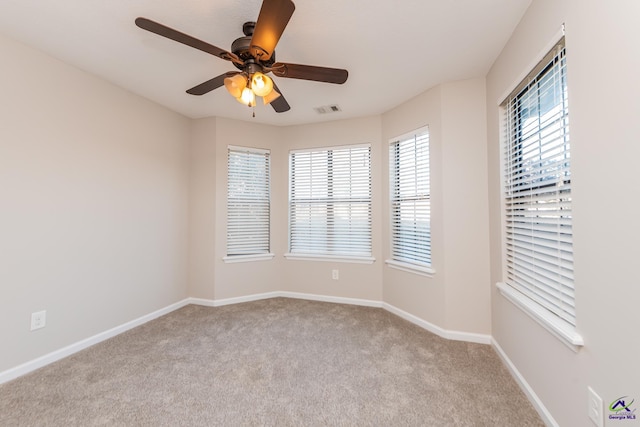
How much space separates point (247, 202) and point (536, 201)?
121 inches

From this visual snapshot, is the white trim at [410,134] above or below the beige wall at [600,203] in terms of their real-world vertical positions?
above

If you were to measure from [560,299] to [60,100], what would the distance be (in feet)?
12.3

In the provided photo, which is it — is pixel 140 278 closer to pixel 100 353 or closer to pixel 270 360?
pixel 100 353

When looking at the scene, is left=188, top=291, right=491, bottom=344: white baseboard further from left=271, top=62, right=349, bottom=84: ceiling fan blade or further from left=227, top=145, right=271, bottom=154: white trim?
left=271, top=62, right=349, bottom=84: ceiling fan blade

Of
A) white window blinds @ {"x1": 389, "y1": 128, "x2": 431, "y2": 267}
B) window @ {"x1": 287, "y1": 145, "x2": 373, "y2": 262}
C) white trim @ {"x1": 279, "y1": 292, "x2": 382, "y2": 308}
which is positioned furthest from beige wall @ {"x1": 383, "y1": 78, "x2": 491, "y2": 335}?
window @ {"x1": 287, "y1": 145, "x2": 373, "y2": 262}

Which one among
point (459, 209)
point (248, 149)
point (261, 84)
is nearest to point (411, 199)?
point (459, 209)

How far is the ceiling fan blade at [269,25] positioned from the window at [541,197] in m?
1.43

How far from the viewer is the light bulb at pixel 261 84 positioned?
1639mm

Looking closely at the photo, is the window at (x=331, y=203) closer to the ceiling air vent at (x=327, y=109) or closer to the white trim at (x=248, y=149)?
the white trim at (x=248, y=149)

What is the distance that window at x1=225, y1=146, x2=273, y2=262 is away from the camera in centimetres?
368

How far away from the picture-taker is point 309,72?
1.81 m

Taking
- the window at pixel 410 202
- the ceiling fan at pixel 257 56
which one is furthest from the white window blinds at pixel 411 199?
the ceiling fan at pixel 257 56

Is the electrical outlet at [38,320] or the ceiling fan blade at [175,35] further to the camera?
the electrical outlet at [38,320]

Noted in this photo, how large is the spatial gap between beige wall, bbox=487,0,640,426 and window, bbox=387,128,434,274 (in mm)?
1379
